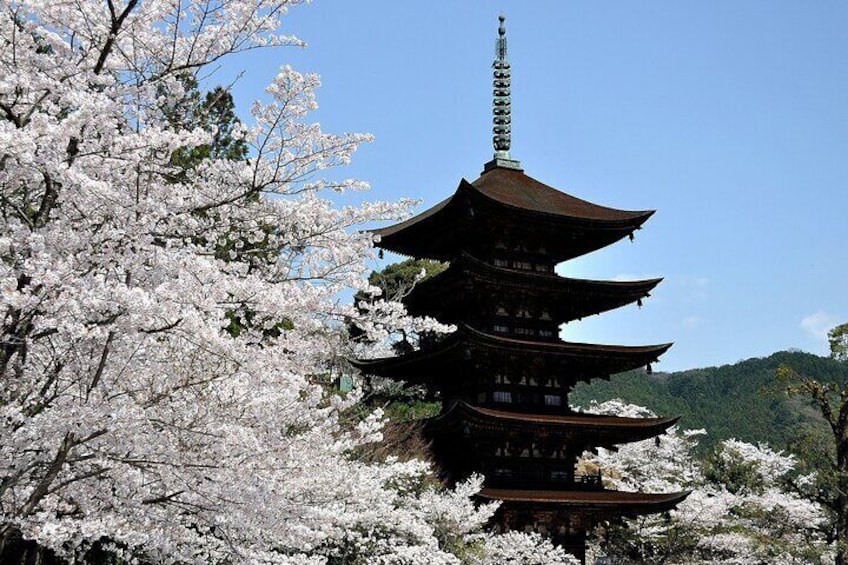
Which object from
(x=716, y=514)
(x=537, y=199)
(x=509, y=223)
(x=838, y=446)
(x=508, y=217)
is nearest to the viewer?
(x=508, y=217)

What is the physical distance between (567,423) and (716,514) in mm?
8474

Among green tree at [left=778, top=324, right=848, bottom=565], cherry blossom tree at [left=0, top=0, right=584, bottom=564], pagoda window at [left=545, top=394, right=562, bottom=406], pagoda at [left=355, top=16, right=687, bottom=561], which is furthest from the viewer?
green tree at [left=778, top=324, right=848, bottom=565]

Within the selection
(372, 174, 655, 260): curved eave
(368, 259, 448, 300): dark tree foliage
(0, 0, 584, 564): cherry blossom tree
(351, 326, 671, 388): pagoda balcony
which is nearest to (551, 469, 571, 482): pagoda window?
(351, 326, 671, 388): pagoda balcony

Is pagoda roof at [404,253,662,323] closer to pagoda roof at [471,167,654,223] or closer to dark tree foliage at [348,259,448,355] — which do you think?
pagoda roof at [471,167,654,223]

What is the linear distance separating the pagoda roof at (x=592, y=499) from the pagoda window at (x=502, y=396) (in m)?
2.00

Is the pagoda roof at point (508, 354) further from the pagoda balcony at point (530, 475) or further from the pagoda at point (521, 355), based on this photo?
the pagoda balcony at point (530, 475)

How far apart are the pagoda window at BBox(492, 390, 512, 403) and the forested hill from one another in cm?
4319

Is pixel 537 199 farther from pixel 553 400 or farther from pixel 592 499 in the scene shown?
pixel 592 499

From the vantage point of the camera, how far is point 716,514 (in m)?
22.2

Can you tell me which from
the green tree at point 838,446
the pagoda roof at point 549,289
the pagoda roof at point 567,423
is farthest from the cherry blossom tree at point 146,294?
the green tree at point 838,446

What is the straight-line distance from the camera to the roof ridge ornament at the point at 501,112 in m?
20.8

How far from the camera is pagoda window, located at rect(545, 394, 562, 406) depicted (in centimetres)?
1780

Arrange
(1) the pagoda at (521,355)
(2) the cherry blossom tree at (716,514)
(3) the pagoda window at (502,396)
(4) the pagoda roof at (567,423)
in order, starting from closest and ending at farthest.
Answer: (4) the pagoda roof at (567,423)
(1) the pagoda at (521,355)
(3) the pagoda window at (502,396)
(2) the cherry blossom tree at (716,514)

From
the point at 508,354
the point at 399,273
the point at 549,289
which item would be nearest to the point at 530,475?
the point at 508,354
